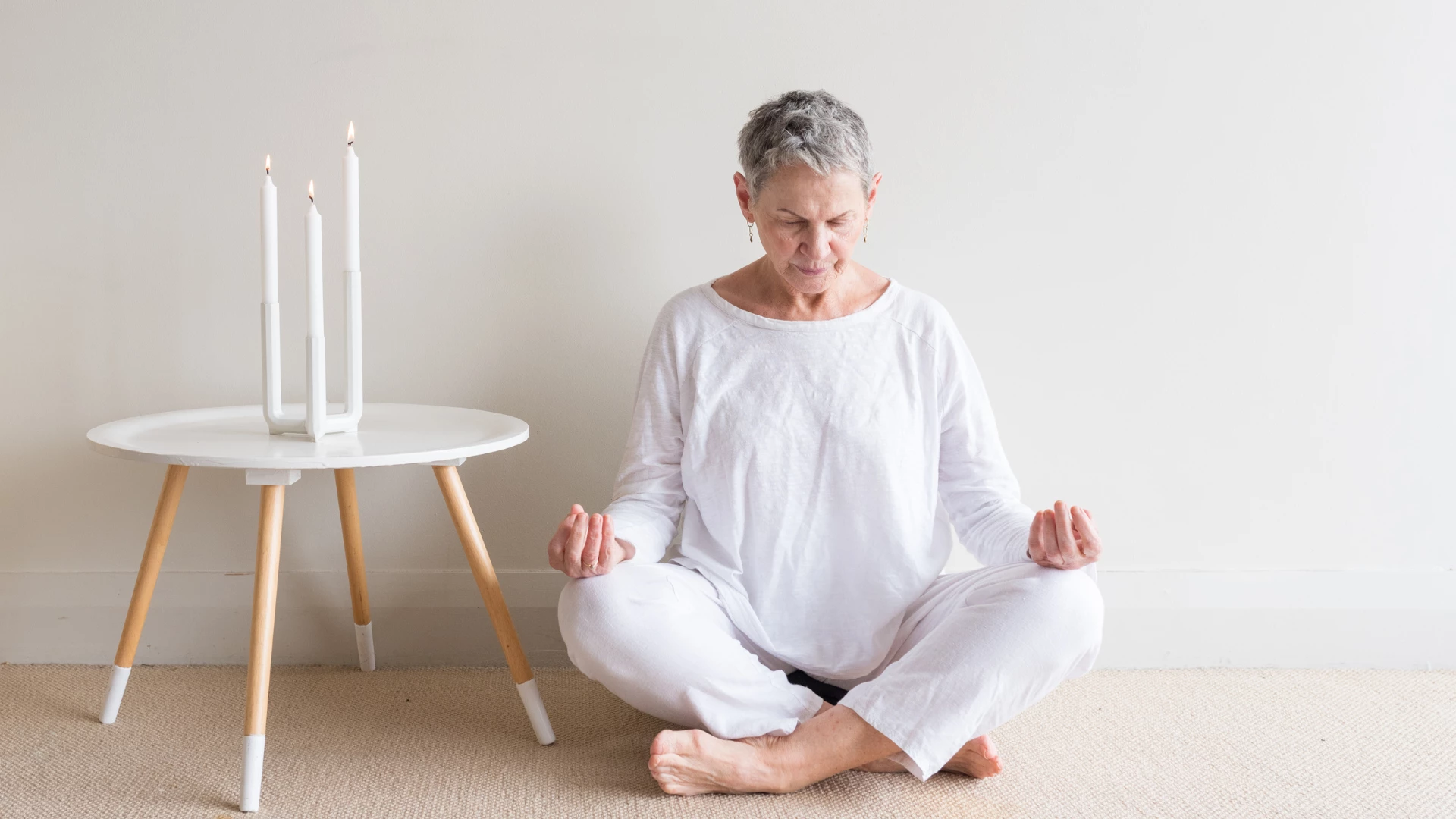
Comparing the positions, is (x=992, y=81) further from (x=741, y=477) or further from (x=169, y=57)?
(x=169, y=57)

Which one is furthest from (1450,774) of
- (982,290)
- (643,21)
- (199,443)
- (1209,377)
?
(199,443)

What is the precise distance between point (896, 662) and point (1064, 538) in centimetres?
26

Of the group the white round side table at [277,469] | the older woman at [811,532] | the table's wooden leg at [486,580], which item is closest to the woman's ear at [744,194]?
the older woman at [811,532]

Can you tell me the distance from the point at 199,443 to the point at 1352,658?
185cm

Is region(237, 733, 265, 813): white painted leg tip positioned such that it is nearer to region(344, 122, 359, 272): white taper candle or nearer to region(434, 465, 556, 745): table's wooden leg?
region(434, 465, 556, 745): table's wooden leg

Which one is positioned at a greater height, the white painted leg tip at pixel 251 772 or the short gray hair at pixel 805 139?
the short gray hair at pixel 805 139

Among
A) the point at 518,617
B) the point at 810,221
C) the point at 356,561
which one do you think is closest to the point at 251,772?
the point at 356,561

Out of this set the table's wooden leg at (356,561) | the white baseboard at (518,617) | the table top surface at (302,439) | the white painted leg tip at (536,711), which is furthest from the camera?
the white baseboard at (518,617)

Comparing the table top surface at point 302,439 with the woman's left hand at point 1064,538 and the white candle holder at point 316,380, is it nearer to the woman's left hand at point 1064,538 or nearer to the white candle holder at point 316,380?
the white candle holder at point 316,380

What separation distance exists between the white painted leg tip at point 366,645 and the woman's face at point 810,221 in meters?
0.89

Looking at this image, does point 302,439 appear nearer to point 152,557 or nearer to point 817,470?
point 152,557

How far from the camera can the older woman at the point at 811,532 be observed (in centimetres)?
126

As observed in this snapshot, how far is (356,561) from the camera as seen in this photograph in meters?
1.64

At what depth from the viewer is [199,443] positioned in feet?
4.20
